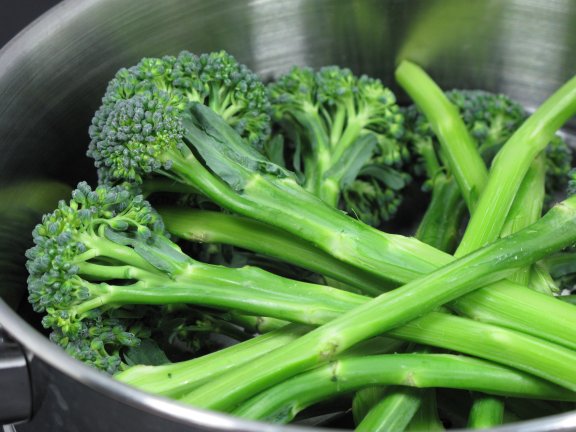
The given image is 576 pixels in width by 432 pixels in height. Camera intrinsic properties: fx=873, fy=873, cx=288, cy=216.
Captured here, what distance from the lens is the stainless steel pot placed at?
0.99 m

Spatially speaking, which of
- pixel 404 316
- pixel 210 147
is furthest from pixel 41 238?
pixel 404 316

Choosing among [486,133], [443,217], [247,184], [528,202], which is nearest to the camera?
[247,184]

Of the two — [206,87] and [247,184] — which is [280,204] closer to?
[247,184]

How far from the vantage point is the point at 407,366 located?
3.60ft

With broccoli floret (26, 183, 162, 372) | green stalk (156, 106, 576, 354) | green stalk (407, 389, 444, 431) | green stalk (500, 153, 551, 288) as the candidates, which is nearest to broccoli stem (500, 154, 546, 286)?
green stalk (500, 153, 551, 288)

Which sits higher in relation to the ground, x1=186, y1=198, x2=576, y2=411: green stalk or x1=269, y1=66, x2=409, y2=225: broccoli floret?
x1=269, y1=66, x2=409, y2=225: broccoli floret

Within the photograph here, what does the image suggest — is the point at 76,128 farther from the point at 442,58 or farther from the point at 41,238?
the point at 442,58

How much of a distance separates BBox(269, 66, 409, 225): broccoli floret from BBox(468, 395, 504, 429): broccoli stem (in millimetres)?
440

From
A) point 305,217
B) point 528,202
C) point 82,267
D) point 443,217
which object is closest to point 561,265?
point 528,202

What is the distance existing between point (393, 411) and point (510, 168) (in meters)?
0.42

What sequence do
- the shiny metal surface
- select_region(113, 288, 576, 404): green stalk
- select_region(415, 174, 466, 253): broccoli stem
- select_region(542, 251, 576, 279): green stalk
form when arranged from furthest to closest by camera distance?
select_region(415, 174, 466, 253): broccoli stem < select_region(542, 251, 576, 279): green stalk < select_region(113, 288, 576, 404): green stalk < the shiny metal surface

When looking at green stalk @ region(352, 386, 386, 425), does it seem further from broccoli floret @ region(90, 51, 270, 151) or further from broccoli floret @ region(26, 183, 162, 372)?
broccoli floret @ region(90, 51, 270, 151)

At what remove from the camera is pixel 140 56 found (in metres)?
1.52

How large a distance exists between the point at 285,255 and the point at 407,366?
0.84 ft
